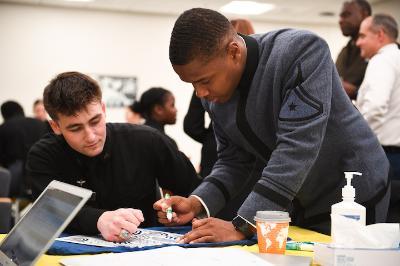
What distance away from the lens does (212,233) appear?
1458 millimetres

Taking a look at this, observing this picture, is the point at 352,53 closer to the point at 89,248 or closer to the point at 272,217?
the point at 272,217

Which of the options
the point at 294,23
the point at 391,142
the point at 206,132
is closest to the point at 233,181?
the point at 206,132

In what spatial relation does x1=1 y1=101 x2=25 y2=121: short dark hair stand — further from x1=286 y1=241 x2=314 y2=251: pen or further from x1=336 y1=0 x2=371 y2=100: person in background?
x1=286 y1=241 x2=314 y2=251: pen

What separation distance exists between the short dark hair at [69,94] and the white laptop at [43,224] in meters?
0.57

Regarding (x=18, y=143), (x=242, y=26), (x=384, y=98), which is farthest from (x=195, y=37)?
(x=18, y=143)

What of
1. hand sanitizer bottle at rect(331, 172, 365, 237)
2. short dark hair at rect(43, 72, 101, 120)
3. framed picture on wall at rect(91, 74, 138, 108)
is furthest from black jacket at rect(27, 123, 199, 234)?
framed picture on wall at rect(91, 74, 138, 108)

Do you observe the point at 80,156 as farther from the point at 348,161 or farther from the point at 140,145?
the point at 348,161

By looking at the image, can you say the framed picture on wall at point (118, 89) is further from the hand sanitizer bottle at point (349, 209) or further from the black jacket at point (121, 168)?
the hand sanitizer bottle at point (349, 209)

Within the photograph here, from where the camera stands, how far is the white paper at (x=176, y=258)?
3.92 ft

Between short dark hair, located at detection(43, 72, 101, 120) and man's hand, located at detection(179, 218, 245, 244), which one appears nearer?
man's hand, located at detection(179, 218, 245, 244)

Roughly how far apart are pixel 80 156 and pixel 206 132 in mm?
1294

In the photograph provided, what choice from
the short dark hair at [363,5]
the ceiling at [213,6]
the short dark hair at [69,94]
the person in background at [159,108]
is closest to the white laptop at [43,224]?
the short dark hair at [69,94]

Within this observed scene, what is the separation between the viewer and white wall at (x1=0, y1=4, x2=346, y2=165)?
834 cm

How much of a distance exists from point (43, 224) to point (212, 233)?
1.57 ft
